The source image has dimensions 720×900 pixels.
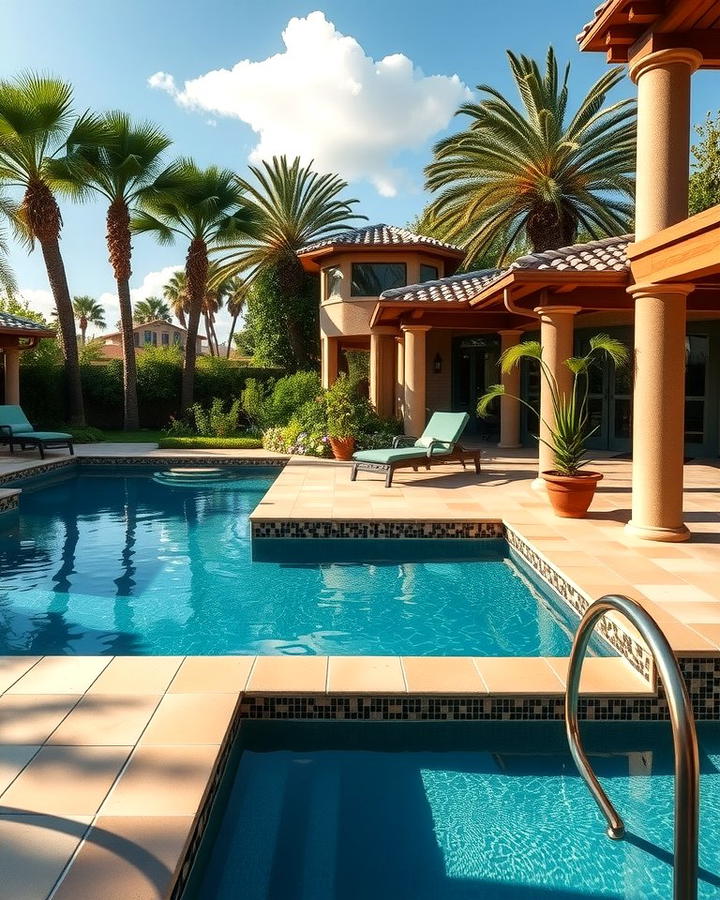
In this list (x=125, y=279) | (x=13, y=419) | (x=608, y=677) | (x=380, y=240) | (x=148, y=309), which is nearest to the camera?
(x=608, y=677)

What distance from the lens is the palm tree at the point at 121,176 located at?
21.4 meters

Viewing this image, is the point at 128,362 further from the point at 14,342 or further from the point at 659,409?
the point at 659,409

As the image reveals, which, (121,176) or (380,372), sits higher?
(121,176)

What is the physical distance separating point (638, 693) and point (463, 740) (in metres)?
1.13

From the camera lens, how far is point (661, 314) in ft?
24.5

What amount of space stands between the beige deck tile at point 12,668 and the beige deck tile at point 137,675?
52cm

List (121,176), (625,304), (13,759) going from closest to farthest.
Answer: (13,759) < (625,304) < (121,176)

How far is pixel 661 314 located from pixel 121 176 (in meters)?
20.0

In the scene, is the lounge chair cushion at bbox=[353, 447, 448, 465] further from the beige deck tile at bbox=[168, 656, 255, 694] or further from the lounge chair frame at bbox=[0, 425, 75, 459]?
the lounge chair frame at bbox=[0, 425, 75, 459]

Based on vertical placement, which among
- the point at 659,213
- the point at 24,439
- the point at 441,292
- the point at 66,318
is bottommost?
the point at 24,439

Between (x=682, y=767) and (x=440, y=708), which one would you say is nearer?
(x=682, y=767)

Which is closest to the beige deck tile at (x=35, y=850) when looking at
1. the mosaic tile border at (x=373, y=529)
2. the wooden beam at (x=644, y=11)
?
the mosaic tile border at (x=373, y=529)

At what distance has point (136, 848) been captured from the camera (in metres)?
2.76

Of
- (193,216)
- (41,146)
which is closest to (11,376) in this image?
(41,146)
